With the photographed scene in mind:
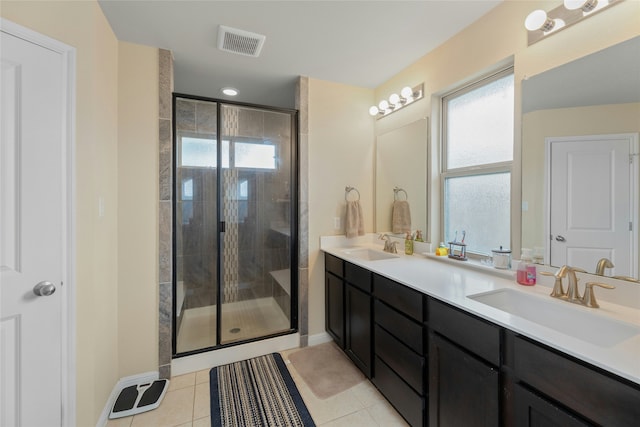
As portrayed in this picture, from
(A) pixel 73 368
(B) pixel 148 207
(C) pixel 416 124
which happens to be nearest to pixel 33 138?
(B) pixel 148 207

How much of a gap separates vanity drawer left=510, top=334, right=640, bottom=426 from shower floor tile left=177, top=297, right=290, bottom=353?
77.0 inches

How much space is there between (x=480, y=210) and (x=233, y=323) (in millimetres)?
2245

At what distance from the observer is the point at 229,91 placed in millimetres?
2742

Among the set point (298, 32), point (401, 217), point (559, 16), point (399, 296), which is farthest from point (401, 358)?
point (298, 32)

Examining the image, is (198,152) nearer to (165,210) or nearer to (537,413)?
(165,210)

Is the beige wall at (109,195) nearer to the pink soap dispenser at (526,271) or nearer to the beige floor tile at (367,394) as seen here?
the beige floor tile at (367,394)

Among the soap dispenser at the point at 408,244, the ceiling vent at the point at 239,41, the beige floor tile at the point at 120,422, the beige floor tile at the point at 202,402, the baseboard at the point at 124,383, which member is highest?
the ceiling vent at the point at 239,41

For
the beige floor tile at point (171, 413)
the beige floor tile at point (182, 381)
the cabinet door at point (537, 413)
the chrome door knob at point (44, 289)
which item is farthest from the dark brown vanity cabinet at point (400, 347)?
the chrome door knob at point (44, 289)

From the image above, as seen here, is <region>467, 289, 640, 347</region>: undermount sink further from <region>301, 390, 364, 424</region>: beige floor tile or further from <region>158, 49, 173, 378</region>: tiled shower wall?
<region>158, 49, 173, 378</region>: tiled shower wall

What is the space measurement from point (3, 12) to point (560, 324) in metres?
2.74

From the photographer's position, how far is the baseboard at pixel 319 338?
2482 millimetres

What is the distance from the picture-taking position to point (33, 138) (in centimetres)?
118

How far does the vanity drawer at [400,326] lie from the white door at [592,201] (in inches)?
31.9

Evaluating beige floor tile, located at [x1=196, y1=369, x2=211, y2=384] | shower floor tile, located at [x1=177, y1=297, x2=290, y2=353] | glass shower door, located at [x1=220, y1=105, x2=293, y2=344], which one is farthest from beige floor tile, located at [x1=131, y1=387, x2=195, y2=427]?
glass shower door, located at [x1=220, y1=105, x2=293, y2=344]
